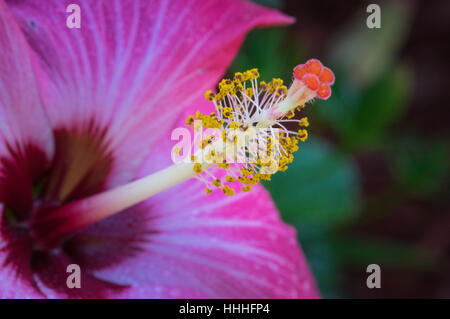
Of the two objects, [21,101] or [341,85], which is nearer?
[21,101]

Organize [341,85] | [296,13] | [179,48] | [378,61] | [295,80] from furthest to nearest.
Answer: [296,13], [378,61], [341,85], [179,48], [295,80]

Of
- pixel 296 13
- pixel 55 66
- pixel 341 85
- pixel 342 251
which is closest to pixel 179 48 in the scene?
pixel 55 66

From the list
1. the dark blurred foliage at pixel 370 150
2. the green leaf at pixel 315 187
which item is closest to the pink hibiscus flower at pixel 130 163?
the dark blurred foliage at pixel 370 150

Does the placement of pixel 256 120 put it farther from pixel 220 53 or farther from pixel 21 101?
pixel 21 101

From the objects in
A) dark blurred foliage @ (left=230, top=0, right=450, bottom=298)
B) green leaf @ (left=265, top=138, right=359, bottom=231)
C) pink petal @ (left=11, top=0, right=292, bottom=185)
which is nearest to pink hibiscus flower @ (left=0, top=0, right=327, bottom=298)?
pink petal @ (left=11, top=0, right=292, bottom=185)

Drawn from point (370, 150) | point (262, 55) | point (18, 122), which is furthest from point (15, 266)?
point (370, 150)

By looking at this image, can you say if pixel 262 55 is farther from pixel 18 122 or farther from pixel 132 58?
pixel 18 122

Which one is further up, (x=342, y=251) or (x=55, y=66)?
(x=55, y=66)
